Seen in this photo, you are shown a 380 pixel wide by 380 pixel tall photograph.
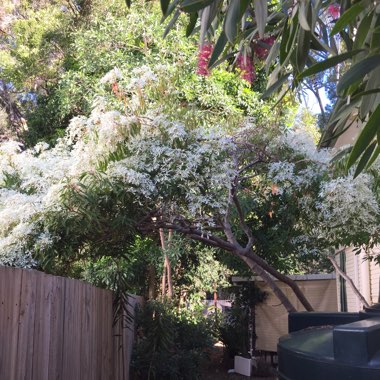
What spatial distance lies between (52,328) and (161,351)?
17.0 ft

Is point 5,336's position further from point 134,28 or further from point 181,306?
point 134,28

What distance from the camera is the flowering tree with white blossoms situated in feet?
19.8

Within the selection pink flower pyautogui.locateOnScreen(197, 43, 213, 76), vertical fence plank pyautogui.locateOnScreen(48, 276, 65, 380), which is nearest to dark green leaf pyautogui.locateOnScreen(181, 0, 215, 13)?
vertical fence plank pyautogui.locateOnScreen(48, 276, 65, 380)

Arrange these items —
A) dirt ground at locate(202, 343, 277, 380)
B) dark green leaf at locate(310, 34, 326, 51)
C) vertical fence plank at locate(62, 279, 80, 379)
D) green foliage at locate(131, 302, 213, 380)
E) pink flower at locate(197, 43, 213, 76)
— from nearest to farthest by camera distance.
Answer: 1. dark green leaf at locate(310, 34, 326, 51)
2. vertical fence plank at locate(62, 279, 80, 379)
3. pink flower at locate(197, 43, 213, 76)
4. green foliage at locate(131, 302, 213, 380)
5. dirt ground at locate(202, 343, 277, 380)

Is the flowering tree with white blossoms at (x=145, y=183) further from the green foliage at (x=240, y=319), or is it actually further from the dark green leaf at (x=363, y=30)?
the green foliage at (x=240, y=319)

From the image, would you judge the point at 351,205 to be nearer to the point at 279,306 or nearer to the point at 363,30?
the point at 363,30

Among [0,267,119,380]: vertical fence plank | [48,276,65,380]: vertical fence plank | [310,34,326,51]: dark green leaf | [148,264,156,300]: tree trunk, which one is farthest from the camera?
[148,264,156,300]: tree trunk

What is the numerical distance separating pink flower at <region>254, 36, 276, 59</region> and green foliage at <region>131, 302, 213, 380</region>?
494cm

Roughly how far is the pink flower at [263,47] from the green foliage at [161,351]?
4.94m

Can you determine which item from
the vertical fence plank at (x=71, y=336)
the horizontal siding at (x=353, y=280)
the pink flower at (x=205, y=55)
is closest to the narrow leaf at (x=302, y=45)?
the vertical fence plank at (x=71, y=336)

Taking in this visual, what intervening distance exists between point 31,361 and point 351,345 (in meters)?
2.90

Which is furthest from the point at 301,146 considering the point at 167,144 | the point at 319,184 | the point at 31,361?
the point at 31,361

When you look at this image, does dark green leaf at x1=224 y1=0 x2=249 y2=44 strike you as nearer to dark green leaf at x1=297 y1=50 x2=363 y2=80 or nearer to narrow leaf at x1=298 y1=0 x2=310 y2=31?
narrow leaf at x1=298 y1=0 x2=310 y2=31

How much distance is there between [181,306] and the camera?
13539mm
